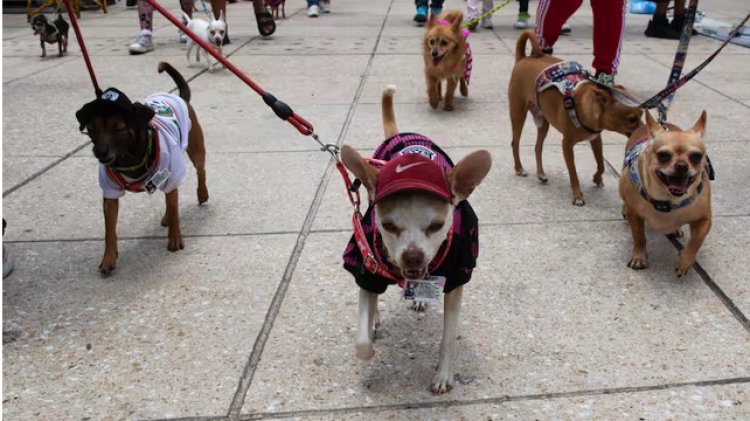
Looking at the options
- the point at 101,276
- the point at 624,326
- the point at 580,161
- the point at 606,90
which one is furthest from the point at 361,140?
the point at 624,326

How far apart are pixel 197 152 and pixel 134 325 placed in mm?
1644

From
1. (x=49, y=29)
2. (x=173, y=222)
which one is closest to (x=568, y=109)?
(x=173, y=222)

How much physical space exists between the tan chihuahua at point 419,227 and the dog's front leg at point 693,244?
148 cm

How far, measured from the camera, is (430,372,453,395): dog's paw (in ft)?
8.73

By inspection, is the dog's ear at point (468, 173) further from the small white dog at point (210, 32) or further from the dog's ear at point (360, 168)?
the small white dog at point (210, 32)

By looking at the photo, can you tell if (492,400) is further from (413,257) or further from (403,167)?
(403,167)


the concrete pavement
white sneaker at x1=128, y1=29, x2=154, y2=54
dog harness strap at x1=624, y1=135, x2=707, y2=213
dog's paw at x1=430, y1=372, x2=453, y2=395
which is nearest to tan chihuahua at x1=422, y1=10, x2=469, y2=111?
the concrete pavement

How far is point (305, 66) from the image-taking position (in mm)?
8844

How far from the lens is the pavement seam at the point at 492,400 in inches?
101

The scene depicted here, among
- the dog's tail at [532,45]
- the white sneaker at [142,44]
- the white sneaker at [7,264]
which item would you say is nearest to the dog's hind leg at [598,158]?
the dog's tail at [532,45]

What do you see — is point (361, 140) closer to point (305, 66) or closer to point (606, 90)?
point (606, 90)

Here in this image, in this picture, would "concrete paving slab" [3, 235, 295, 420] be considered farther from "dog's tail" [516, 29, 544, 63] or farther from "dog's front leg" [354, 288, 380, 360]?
"dog's tail" [516, 29, 544, 63]

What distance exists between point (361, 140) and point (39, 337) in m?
3.30

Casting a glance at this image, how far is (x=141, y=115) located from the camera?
11.6 feet
